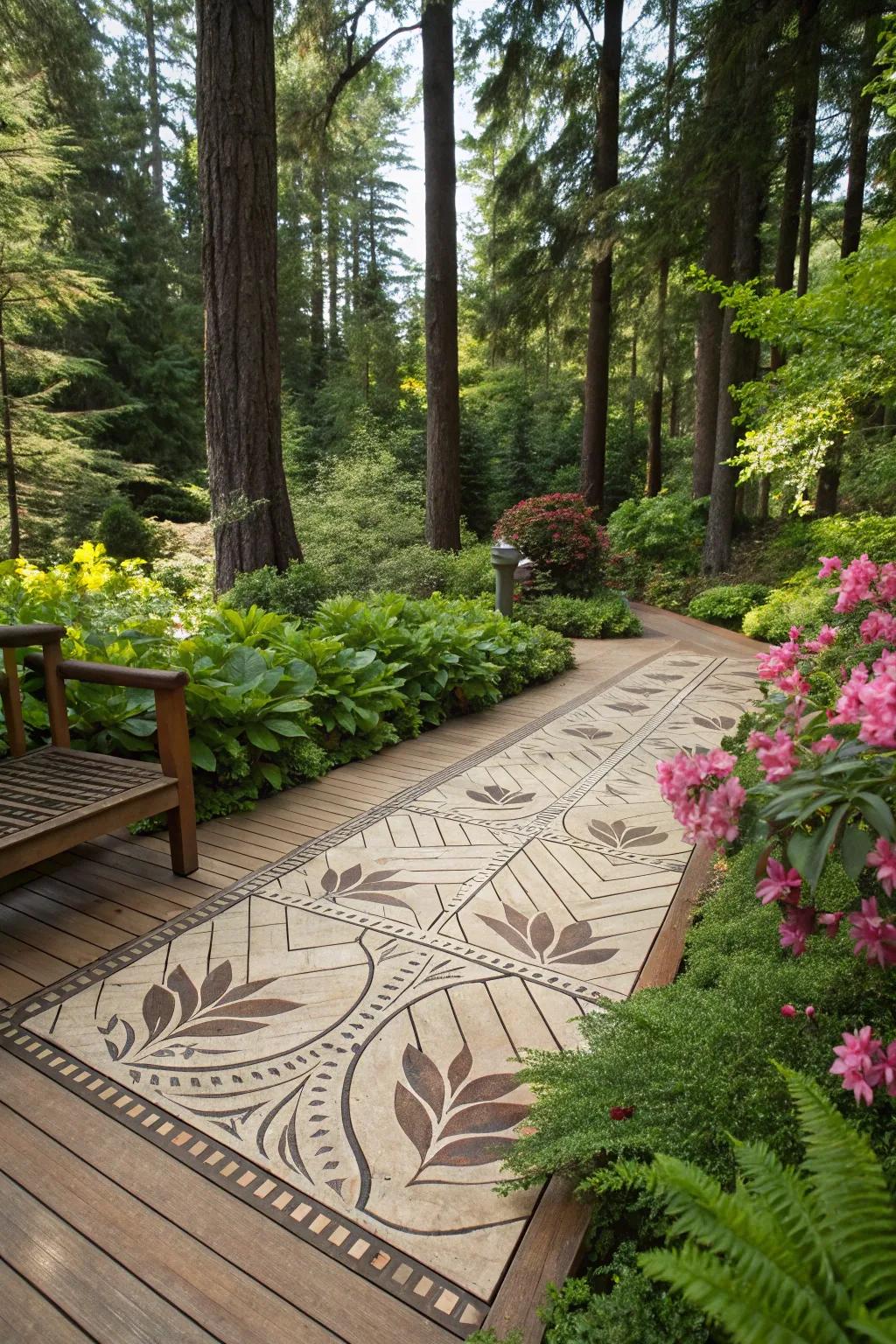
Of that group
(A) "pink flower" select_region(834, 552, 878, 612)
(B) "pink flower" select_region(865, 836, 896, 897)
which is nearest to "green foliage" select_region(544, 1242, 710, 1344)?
(B) "pink flower" select_region(865, 836, 896, 897)

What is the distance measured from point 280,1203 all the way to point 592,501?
439 inches

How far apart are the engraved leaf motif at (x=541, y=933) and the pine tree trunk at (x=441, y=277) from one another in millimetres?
6796

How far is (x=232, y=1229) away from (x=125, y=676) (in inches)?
69.1

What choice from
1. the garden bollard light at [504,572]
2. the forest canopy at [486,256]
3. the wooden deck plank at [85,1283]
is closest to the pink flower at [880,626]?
the wooden deck plank at [85,1283]

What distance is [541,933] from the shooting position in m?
2.46

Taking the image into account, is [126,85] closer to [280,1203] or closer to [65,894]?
[65,894]

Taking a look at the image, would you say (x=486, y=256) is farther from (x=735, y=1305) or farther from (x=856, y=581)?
(x=735, y=1305)

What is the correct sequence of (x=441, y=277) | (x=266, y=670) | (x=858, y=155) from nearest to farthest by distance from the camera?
(x=266, y=670), (x=441, y=277), (x=858, y=155)

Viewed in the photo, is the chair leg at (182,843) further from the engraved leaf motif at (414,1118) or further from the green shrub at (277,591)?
the green shrub at (277,591)

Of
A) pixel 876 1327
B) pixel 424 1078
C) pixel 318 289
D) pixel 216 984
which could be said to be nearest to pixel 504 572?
pixel 216 984

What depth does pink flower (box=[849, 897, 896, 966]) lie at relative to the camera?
1.05m

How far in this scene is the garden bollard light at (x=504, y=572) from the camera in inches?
248

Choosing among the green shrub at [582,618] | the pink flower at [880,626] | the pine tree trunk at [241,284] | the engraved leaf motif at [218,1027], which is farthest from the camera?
the green shrub at [582,618]

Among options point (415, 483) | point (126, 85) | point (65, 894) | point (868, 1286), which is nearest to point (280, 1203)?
point (868, 1286)
